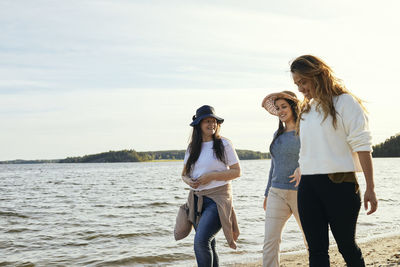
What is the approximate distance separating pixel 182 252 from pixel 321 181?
5.92m

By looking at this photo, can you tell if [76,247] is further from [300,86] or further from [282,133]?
[300,86]

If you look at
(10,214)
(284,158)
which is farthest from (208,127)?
(10,214)

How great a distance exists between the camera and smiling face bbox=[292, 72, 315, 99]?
9.73ft

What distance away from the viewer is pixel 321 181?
9.30 feet

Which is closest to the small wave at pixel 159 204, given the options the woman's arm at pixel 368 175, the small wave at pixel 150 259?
the small wave at pixel 150 259

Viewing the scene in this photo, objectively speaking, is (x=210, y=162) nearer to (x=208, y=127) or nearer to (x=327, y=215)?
(x=208, y=127)

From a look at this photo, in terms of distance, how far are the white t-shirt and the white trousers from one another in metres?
0.62

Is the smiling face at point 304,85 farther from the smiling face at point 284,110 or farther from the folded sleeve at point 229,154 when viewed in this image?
the folded sleeve at point 229,154

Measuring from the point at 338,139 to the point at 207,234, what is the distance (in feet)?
6.64

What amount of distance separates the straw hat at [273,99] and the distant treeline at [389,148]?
7508 cm

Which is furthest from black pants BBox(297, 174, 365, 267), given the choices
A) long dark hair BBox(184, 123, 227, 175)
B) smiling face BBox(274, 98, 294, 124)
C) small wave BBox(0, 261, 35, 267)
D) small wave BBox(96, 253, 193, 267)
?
small wave BBox(0, 261, 35, 267)

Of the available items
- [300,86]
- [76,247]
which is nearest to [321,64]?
[300,86]

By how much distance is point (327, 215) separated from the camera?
286 cm

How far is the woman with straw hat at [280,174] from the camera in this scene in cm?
427
